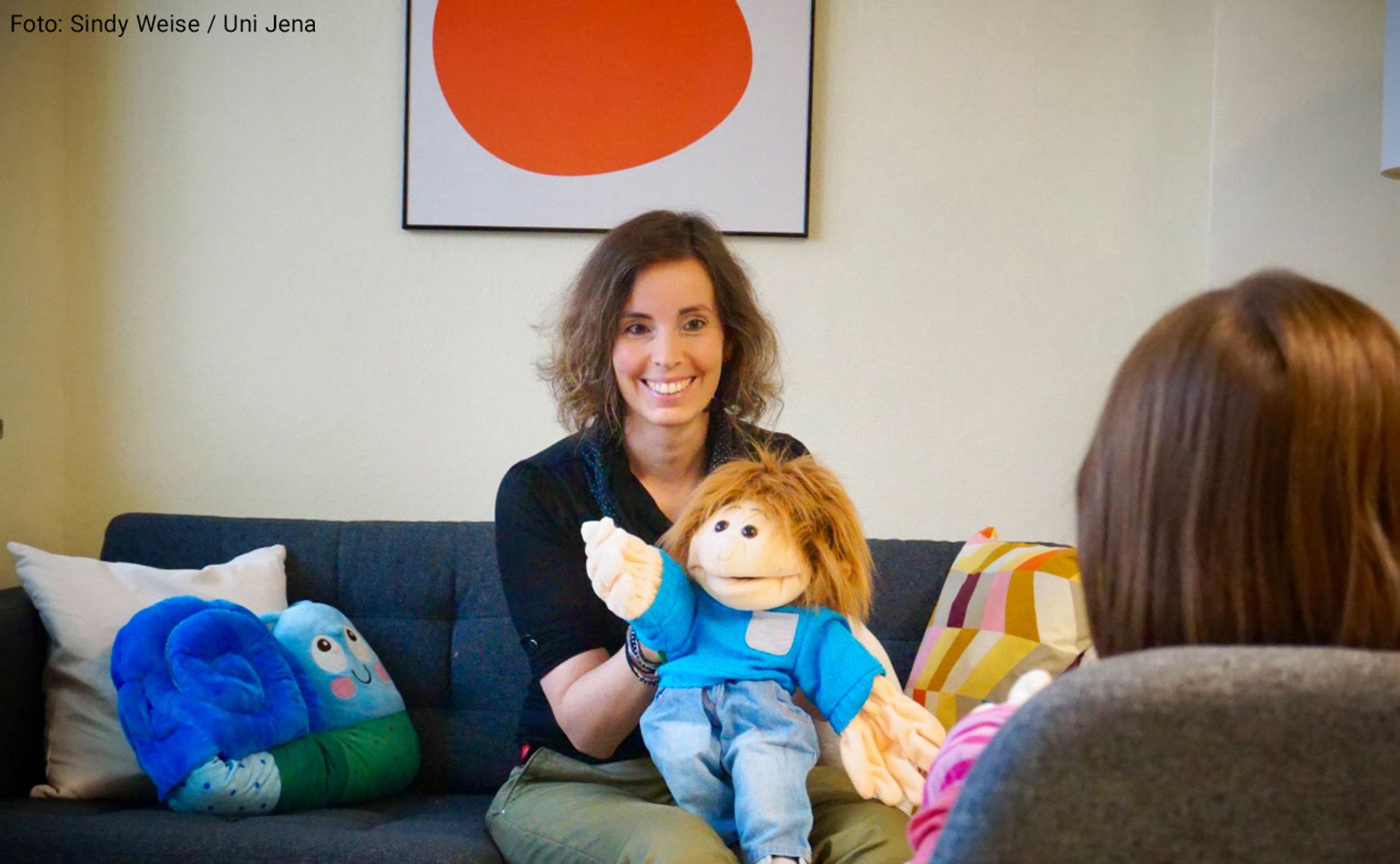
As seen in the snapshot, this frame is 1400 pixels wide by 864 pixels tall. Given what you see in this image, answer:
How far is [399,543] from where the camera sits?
2170 mm

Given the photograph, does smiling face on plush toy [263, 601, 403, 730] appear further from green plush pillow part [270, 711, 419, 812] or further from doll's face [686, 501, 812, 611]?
doll's face [686, 501, 812, 611]

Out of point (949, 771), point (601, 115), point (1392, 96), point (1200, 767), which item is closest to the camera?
point (1200, 767)

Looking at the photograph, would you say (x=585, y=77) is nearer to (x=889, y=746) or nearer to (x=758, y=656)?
(x=758, y=656)

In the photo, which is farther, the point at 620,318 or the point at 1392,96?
the point at 1392,96

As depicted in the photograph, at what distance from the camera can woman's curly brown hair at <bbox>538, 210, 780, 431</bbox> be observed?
1.71 m

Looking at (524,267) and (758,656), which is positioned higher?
(524,267)

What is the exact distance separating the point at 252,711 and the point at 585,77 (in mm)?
1446

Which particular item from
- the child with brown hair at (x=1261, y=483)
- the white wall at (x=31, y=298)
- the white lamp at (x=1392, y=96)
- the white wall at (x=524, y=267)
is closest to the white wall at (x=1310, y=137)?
the white wall at (x=524, y=267)

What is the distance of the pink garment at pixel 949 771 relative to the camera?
2.40ft

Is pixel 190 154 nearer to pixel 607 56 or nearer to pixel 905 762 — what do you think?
pixel 607 56

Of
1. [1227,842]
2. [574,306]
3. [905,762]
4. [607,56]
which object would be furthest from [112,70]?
[1227,842]

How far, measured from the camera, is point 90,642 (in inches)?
76.0

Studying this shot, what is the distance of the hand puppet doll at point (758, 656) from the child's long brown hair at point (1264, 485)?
0.72 metres

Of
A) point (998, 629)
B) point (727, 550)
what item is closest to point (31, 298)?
point (727, 550)
